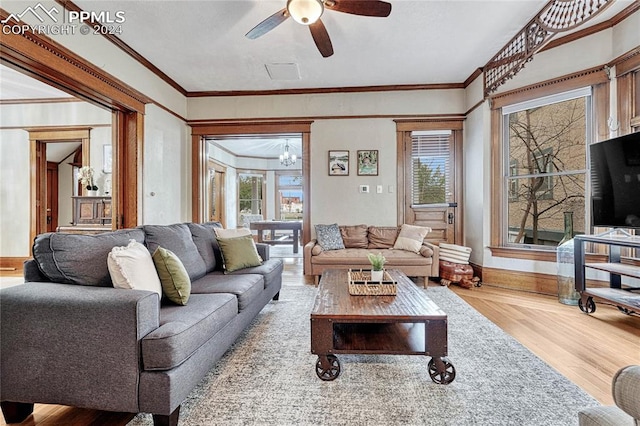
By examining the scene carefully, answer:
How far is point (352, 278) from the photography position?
8.54ft

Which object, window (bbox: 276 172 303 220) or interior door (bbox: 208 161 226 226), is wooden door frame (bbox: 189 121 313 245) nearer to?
interior door (bbox: 208 161 226 226)

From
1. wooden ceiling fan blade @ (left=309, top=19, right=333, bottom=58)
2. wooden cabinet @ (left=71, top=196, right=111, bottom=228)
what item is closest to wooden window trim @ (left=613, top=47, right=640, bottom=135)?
wooden ceiling fan blade @ (left=309, top=19, right=333, bottom=58)

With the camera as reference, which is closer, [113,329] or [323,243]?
[113,329]

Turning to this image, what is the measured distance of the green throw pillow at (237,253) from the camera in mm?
2928

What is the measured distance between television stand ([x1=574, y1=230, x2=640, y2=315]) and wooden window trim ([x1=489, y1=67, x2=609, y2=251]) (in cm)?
65

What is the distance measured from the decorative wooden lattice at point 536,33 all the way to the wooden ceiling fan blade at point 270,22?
2.49m

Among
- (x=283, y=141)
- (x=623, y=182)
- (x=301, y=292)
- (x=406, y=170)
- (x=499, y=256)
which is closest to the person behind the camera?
(x=623, y=182)

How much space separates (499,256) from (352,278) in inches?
104

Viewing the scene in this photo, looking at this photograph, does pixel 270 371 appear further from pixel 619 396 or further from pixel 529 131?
pixel 529 131

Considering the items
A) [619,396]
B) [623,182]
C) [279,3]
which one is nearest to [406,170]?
[623,182]

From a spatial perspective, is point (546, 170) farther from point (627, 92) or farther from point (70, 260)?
point (70, 260)

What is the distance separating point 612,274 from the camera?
10.0ft

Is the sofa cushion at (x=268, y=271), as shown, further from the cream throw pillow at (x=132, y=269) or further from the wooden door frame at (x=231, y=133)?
the wooden door frame at (x=231, y=133)

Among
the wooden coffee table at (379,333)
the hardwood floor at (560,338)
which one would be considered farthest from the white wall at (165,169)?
the wooden coffee table at (379,333)
